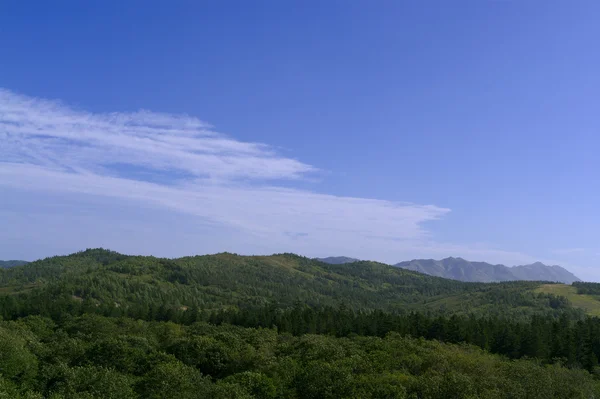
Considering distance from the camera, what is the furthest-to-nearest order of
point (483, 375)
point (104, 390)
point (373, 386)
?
point (483, 375) → point (373, 386) → point (104, 390)

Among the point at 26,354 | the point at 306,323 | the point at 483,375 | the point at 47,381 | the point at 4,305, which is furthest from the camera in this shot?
the point at 4,305

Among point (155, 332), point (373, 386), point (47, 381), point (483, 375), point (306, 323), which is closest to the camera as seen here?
point (373, 386)

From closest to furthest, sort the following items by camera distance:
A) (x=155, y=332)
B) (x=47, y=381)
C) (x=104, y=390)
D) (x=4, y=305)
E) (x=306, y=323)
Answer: (x=104, y=390) < (x=47, y=381) < (x=155, y=332) < (x=306, y=323) < (x=4, y=305)

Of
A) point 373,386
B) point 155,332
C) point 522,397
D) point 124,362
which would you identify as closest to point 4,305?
point 155,332

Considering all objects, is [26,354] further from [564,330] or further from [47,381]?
[564,330]

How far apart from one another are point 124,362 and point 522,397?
173 feet

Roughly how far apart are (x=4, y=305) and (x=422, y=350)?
142916mm

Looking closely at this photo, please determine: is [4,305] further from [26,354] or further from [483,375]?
[483,375]

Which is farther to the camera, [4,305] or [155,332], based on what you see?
[4,305]

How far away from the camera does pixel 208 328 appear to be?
11606 centimetres

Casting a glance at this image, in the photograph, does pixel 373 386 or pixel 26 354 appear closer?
pixel 373 386

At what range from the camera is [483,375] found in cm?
5812

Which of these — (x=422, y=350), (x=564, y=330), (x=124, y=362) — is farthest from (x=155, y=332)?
(x=564, y=330)

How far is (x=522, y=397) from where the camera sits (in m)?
49.5
